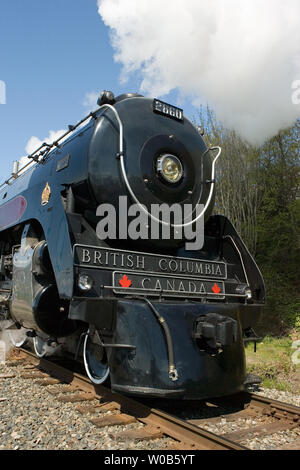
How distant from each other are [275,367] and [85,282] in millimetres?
3822

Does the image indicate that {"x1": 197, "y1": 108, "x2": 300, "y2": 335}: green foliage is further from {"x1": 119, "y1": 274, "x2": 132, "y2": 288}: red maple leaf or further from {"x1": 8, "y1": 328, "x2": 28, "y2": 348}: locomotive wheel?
{"x1": 119, "y1": 274, "x2": 132, "y2": 288}: red maple leaf

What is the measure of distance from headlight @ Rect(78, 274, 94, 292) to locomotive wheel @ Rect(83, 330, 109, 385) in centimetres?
64

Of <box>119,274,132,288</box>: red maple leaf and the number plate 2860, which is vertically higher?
the number plate 2860

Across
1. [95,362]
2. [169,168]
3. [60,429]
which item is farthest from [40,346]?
[169,168]

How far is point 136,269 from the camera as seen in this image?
4.04m

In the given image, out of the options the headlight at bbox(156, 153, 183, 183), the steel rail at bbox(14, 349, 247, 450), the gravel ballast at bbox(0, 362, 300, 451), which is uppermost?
the headlight at bbox(156, 153, 183, 183)

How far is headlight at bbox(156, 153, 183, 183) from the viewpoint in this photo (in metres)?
4.24

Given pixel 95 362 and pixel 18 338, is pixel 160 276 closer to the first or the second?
pixel 95 362

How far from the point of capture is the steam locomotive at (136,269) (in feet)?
11.3

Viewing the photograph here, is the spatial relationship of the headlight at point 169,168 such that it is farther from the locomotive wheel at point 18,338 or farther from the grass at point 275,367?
the locomotive wheel at point 18,338

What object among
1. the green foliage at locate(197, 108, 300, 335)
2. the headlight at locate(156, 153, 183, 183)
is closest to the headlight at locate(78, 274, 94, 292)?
the headlight at locate(156, 153, 183, 183)

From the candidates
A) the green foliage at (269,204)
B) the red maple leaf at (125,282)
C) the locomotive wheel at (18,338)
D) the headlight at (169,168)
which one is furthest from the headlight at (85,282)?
the green foliage at (269,204)

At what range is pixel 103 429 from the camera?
3334 millimetres

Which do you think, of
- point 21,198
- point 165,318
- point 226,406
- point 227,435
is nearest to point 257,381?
point 226,406
